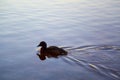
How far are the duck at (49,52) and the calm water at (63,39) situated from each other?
0.65ft

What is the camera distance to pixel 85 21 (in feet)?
51.5

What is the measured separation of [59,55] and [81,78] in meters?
2.06

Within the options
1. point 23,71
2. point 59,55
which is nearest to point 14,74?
point 23,71

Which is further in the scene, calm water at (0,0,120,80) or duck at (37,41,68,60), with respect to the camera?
Answer: duck at (37,41,68,60)

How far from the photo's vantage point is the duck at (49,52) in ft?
34.6

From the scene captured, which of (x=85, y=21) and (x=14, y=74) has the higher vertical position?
(x=85, y=21)

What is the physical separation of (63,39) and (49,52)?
1567 millimetres

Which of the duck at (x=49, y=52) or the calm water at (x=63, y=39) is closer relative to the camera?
the calm water at (x=63, y=39)

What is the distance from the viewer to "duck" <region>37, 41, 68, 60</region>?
10531 millimetres

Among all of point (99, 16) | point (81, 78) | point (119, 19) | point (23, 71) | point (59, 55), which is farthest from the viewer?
point (99, 16)

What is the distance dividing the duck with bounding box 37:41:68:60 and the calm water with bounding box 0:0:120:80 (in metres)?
0.20

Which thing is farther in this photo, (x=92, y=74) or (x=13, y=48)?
(x=13, y=48)

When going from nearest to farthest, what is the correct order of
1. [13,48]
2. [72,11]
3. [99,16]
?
[13,48]
[99,16]
[72,11]

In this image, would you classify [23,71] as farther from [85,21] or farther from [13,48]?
[85,21]
